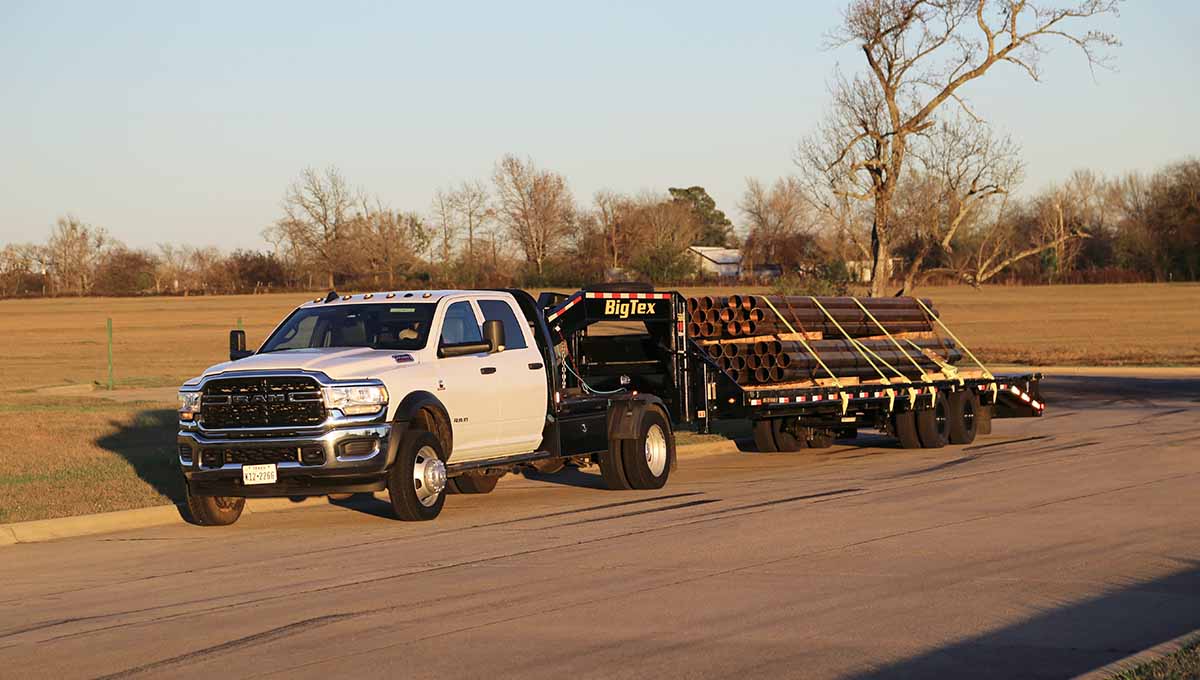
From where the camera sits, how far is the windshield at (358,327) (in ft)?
47.8

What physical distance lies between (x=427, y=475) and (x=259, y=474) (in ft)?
5.00

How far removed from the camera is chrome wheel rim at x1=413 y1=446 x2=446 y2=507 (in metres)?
13.7

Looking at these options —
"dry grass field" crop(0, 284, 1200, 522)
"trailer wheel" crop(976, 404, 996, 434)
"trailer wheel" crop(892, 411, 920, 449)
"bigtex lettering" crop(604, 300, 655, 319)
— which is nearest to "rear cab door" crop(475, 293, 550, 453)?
"bigtex lettering" crop(604, 300, 655, 319)

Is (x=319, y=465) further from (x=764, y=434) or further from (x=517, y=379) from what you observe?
(x=764, y=434)

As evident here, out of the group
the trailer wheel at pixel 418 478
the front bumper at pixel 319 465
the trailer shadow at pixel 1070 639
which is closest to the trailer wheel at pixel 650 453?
the trailer wheel at pixel 418 478

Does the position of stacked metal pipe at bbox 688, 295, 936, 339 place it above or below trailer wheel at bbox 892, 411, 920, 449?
above

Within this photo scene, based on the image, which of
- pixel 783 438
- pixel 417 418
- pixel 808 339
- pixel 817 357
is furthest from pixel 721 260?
pixel 417 418

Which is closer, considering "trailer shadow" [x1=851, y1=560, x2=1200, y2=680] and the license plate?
"trailer shadow" [x1=851, y1=560, x2=1200, y2=680]

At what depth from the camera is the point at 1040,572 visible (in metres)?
10.3

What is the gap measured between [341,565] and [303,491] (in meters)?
2.02

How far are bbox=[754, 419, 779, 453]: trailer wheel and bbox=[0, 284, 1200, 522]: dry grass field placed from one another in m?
8.05

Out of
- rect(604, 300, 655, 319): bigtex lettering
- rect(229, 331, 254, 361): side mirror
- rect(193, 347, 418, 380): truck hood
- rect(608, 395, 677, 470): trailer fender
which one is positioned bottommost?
rect(608, 395, 677, 470): trailer fender

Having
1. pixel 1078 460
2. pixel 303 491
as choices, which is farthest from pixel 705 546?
pixel 1078 460

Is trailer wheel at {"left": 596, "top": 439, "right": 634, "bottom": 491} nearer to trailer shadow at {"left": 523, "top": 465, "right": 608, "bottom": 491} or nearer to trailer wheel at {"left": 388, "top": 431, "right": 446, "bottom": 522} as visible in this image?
trailer shadow at {"left": 523, "top": 465, "right": 608, "bottom": 491}
